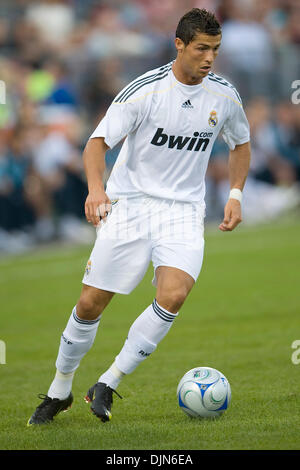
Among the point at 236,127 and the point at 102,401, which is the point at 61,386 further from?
the point at 236,127

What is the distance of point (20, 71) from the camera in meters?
18.5

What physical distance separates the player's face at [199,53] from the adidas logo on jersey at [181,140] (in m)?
0.43

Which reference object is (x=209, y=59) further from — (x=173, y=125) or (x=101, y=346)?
(x=101, y=346)

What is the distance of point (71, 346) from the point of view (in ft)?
20.7

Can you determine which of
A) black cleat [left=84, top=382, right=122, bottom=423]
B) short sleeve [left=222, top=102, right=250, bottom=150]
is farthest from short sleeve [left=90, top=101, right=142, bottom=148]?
black cleat [left=84, top=382, right=122, bottom=423]

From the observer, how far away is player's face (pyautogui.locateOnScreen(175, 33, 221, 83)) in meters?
6.07

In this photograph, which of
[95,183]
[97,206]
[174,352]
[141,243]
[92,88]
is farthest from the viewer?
[92,88]

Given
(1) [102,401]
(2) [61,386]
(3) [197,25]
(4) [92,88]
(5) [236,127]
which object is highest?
(3) [197,25]

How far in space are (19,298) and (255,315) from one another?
12.4ft

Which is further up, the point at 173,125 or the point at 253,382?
the point at 173,125

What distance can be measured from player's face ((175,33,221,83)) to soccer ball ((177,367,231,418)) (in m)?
2.18

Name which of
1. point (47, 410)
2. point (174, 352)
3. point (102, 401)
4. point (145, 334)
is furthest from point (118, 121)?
point (174, 352)

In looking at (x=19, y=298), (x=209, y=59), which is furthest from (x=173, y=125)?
(x=19, y=298)

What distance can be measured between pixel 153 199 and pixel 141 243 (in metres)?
0.35
